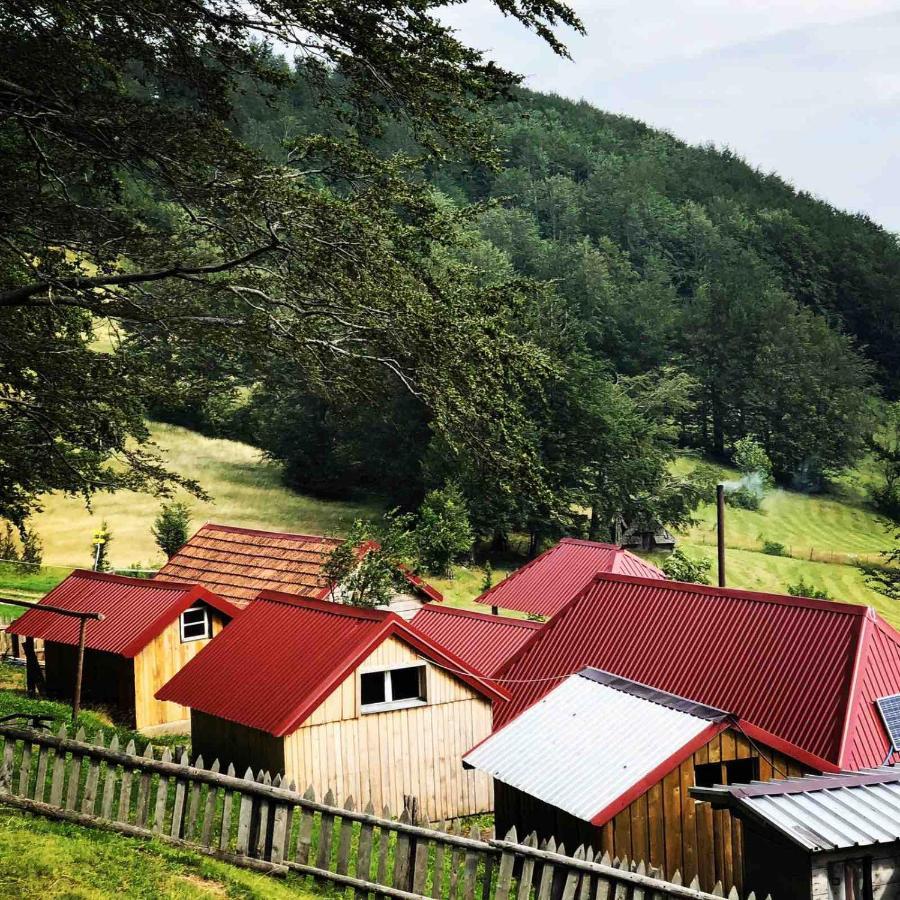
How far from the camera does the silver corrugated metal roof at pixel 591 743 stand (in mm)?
17328

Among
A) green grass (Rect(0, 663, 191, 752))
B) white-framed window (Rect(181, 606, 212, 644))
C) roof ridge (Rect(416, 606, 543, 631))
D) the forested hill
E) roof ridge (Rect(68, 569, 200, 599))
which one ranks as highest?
the forested hill

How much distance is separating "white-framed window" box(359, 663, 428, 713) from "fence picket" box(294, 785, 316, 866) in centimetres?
755

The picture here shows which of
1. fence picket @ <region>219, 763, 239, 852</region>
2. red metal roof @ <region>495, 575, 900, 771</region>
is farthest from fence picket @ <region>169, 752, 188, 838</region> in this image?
red metal roof @ <region>495, 575, 900, 771</region>

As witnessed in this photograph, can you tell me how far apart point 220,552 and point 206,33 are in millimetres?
25700

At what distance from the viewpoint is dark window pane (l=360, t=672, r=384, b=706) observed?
21969 millimetres

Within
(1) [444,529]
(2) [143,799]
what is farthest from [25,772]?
(1) [444,529]

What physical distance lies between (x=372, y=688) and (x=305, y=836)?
322 inches

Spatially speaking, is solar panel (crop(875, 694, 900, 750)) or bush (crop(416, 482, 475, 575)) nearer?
solar panel (crop(875, 694, 900, 750))

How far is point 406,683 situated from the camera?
74.0 ft

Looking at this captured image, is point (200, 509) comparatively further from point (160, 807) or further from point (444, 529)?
point (160, 807)

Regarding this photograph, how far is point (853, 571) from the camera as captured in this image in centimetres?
7281

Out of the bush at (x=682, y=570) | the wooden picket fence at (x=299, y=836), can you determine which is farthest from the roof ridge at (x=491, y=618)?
the bush at (x=682, y=570)

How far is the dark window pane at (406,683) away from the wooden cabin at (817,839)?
33.7 feet

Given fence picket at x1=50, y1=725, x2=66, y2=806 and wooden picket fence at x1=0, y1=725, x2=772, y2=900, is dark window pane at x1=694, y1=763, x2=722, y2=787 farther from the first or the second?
fence picket at x1=50, y1=725, x2=66, y2=806
